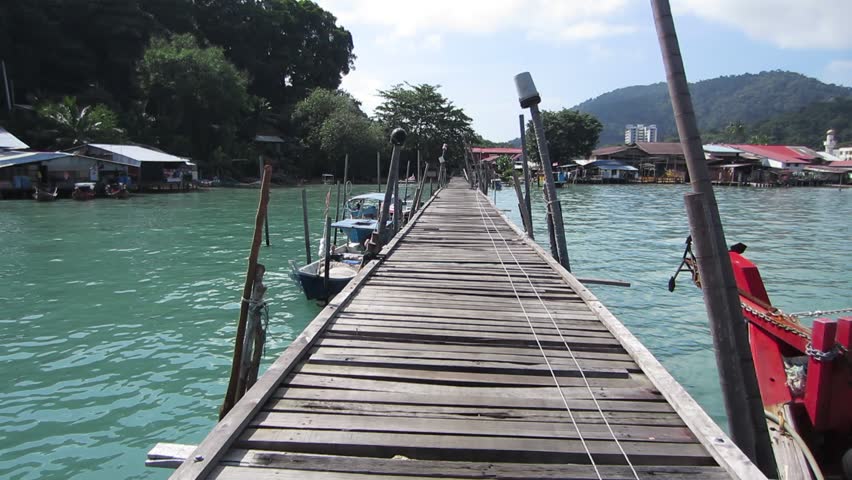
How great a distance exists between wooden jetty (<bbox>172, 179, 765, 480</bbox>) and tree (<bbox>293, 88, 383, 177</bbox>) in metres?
49.2

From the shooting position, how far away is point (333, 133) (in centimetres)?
5447

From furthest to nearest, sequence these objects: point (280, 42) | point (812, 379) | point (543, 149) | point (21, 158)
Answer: point (280, 42) → point (21, 158) → point (543, 149) → point (812, 379)

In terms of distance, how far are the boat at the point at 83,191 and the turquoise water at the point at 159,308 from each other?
6.47 metres

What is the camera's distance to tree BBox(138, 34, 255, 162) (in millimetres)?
46688

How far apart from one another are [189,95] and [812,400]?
50473mm

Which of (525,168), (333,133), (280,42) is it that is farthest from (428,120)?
(525,168)

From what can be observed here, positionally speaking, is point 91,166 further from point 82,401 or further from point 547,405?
point 547,405

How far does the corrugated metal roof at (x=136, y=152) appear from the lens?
36.9 m

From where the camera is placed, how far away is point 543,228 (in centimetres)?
2583

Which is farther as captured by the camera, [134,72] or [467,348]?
[134,72]

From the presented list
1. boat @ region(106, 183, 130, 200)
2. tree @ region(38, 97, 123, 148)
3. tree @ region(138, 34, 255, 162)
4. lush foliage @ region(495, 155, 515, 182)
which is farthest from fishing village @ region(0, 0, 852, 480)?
lush foliage @ region(495, 155, 515, 182)

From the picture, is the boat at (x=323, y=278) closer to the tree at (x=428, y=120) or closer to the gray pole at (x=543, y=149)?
the gray pole at (x=543, y=149)

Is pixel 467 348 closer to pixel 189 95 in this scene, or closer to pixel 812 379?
pixel 812 379

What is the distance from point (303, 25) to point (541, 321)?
70.6 m
